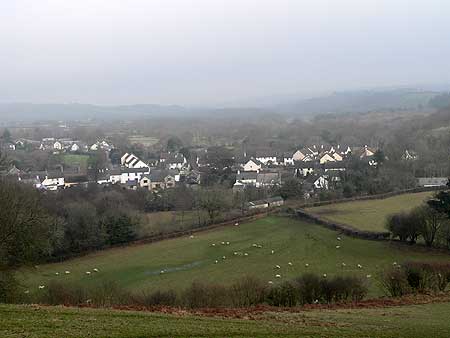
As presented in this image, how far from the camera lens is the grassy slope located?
94.0ft

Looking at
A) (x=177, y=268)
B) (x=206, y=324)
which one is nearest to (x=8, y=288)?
(x=206, y=324)

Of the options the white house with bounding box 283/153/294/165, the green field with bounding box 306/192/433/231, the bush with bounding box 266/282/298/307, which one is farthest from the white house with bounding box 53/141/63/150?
the bush with bounding box 266/282/298/307

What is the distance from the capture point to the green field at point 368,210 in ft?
128

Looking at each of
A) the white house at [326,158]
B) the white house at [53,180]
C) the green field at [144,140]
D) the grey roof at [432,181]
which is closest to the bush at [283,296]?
the grey roof at [432,181]

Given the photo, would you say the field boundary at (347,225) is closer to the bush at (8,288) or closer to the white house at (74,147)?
the bush at (8,288)

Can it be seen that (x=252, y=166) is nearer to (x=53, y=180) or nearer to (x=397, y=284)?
(x=53, y=180)

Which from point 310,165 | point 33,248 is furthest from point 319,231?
point 310,165

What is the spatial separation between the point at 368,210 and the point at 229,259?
1601cm

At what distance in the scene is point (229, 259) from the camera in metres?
32.6

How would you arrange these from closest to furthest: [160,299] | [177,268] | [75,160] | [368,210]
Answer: [160,299], [177,268], [368,210], [75,160]

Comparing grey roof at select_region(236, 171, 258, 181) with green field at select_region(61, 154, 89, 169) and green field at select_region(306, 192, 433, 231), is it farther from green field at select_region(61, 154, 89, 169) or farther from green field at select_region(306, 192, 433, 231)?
green field at select_region(61, 154, 89, 169)

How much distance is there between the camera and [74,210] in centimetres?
3950

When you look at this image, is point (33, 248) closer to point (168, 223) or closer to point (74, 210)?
point (74, 210)

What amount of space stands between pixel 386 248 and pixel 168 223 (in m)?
18.7
